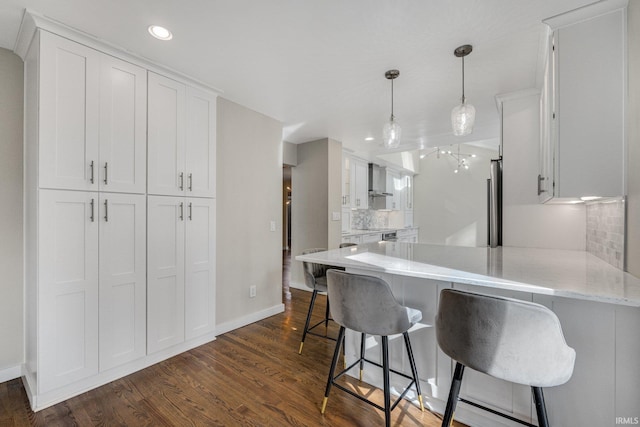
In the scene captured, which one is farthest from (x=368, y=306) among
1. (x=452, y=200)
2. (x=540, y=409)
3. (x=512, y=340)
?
(x=452, y=200)

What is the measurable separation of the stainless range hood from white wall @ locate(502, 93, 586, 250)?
3147 millimetres

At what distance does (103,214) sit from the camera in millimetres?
1993

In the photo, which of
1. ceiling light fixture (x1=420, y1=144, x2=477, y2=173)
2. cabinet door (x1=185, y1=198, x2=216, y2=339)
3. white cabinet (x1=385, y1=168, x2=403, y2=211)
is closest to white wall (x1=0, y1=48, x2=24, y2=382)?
cabinet door (x1=185, y1=198, x2=216, y2=339)

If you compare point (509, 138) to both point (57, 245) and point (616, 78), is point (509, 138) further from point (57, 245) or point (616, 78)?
point (57, 245)

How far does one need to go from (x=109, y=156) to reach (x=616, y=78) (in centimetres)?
331

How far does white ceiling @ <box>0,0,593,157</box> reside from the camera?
1.63 meters

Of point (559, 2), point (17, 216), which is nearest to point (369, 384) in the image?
point (559, 2)

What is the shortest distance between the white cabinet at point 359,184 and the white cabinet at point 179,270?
3147 mm

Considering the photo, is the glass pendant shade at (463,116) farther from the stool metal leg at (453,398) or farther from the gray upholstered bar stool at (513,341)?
the stool metal leg at (453,398)

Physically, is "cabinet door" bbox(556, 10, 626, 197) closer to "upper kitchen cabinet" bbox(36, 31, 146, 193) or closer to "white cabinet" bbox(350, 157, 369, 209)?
"upper kitchen cabinet" bbox(36, 31, 146, 193)

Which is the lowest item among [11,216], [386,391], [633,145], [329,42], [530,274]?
[386,391]

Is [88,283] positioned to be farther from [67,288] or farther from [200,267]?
[200,267]

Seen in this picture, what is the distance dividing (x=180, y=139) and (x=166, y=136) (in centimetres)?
12

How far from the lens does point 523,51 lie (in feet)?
6.76
